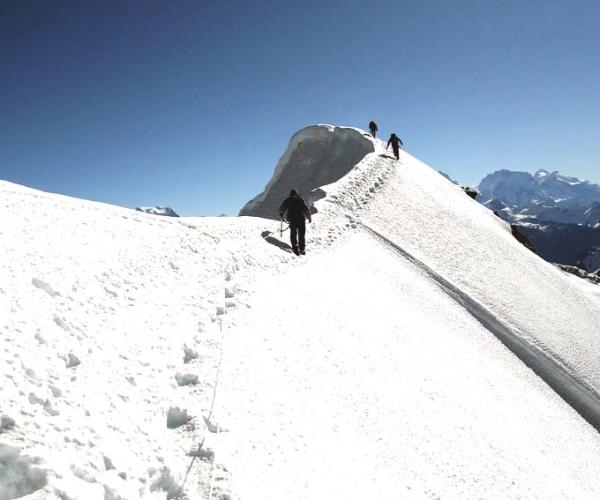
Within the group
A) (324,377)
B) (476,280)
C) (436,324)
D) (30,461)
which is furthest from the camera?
A: (476,280)

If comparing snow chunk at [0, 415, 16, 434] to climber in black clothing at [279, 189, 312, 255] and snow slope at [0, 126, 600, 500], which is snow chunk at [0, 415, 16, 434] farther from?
climber in black clothing at [279, 189, 312, 255]

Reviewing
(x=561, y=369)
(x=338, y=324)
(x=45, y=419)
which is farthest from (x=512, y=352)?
(x=45, y=419)

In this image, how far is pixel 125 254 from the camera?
11.8m

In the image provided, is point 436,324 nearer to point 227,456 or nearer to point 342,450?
point 342,450

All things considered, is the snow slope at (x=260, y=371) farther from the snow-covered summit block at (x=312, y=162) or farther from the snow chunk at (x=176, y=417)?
the snow-covered summit block at (x=312, y=162)

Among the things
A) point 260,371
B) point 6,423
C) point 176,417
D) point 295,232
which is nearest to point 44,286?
point 6,423

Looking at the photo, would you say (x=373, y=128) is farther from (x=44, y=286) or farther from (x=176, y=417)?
(x=176, y=417)

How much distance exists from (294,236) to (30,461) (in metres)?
14.1

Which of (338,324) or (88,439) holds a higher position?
(338,324)

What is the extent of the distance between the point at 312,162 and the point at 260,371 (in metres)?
37.2

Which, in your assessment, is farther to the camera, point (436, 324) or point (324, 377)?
point (436, 324)

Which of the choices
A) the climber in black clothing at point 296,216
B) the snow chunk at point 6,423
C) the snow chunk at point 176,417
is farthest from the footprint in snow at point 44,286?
the climber in black clothing at point 296,216

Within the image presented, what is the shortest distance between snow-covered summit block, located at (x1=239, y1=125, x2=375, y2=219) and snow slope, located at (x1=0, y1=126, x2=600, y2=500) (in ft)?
69.8

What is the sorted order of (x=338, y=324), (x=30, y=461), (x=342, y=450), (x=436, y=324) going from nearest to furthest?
(x=30, y=461) < (x=342, y=450) < (x=338, y=324) < (x=436, y=324)
